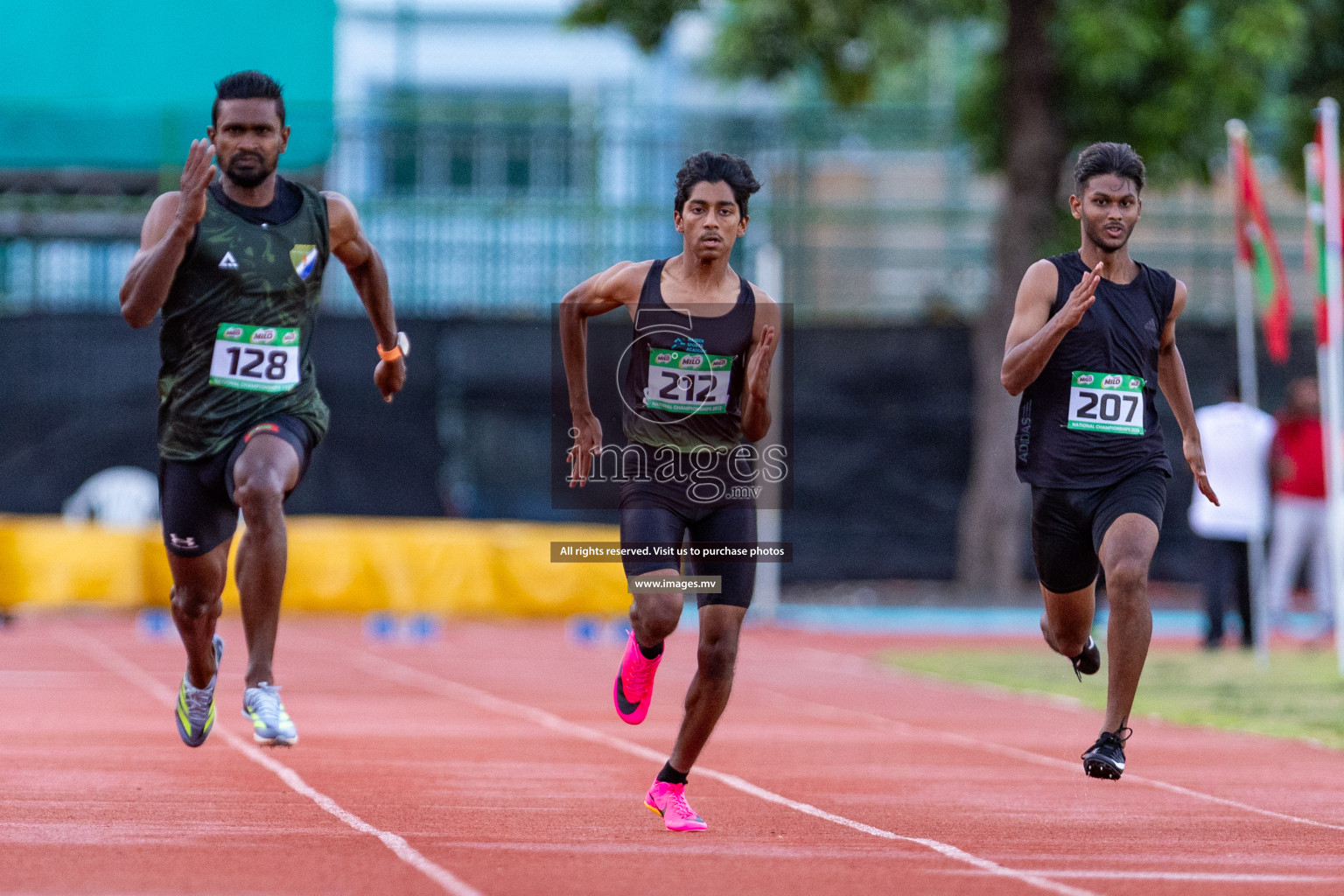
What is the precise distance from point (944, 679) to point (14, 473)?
10874 mm

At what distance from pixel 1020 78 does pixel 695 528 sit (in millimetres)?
14730

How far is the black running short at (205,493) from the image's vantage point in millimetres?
7391

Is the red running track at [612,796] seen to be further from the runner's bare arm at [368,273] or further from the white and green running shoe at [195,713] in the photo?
the runner's bare arm at [368,273]

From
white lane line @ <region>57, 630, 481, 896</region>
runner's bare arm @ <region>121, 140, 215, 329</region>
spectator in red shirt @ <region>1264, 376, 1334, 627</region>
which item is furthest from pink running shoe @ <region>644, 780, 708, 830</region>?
spectator in red shirt @ <region>1264, 376, 1334, 627</region>

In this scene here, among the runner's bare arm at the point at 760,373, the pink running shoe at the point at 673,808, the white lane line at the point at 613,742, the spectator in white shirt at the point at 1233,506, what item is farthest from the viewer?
the spectator in white shirt at the point at 1233,506

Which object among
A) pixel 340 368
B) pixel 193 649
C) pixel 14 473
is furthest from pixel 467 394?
pixel 193 649

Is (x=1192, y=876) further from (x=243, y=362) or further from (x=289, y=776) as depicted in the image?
(x=243, y=362)

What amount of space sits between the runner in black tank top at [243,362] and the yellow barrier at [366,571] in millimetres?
10802

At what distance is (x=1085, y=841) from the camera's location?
6.50 m

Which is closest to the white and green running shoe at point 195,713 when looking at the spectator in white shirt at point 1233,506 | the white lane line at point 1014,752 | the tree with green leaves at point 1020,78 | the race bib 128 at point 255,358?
the race bib 128 at point 255,358

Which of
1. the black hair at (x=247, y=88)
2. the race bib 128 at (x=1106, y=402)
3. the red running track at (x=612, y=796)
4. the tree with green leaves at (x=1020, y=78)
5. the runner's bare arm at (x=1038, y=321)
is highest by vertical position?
the tree with green leaves at (x=1020, y=78)

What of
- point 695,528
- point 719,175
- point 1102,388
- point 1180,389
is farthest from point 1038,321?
point 695,528

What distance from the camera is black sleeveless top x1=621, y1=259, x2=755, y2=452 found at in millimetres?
6777

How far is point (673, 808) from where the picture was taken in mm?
6637
